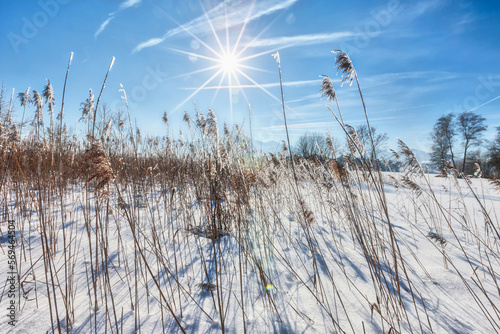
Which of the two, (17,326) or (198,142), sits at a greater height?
(198,142)

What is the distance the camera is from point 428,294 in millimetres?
1658

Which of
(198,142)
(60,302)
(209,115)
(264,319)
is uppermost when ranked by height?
(209,115)

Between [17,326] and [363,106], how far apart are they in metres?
2.74

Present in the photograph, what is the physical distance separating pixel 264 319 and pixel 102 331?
106 cm

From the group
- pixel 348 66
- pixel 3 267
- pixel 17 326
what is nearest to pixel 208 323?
pixel 17 326

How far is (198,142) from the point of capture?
2105 millimetres

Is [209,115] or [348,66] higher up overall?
[348,66]

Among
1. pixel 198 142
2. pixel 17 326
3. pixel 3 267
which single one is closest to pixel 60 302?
pixel 17 326

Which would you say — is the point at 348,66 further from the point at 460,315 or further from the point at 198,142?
the point at 460,315

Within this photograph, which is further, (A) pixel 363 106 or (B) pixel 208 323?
(A) pixel 363 106

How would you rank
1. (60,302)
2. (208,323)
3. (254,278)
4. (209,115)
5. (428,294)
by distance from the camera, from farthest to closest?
(209,115) < (254,278) < (428,294) < (60,302) < (208,323)

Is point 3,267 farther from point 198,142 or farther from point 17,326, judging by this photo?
point 198,142

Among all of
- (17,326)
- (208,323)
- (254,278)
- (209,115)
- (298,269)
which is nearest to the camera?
(17,326)

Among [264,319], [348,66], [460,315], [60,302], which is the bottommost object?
[460,315]
